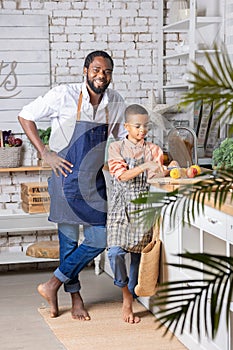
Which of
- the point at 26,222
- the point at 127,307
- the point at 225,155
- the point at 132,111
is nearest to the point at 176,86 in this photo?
the point at 132,111

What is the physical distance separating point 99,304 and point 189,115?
150 centimetres

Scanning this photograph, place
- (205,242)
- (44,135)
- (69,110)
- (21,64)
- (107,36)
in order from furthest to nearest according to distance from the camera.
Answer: (107,36), (21,64), (44,135), (69,110), (205,242)

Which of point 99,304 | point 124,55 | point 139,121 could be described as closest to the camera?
point 139,121

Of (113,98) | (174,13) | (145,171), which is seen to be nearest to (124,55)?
(174,13)

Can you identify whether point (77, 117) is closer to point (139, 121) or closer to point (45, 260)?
point (139, 121)

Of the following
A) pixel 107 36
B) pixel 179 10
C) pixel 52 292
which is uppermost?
pixel 179 10

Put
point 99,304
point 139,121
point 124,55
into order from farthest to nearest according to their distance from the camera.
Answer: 1. point 124,55
2. point 99,304
3. point 139,121

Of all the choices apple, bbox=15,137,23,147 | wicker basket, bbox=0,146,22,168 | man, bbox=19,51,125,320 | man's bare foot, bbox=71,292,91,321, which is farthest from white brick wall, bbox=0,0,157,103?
man's bare foot, bbox=71,292,91,321

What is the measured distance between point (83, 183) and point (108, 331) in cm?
85

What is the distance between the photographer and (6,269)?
5.55 meters

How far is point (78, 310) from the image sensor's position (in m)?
4.33

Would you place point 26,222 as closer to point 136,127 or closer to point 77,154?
point 77,154

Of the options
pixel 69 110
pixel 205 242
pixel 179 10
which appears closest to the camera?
pixel 205 242

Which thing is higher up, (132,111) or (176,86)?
(176,86)
